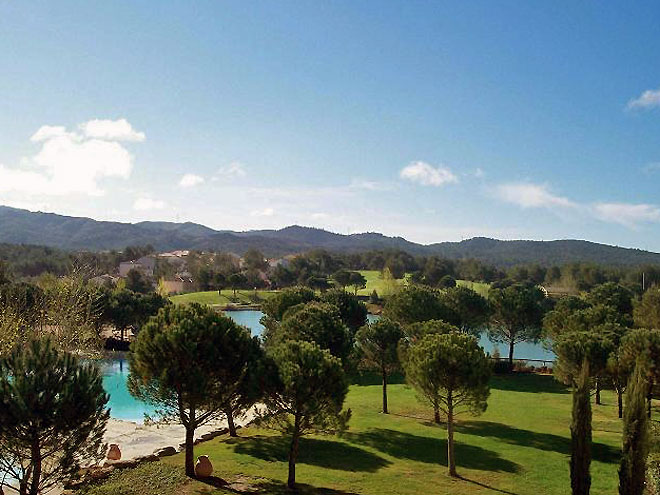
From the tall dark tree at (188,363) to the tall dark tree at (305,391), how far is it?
1.34m

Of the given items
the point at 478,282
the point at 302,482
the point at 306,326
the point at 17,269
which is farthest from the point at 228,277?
the point at 302,482

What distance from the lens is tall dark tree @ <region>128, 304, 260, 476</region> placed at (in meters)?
17.3

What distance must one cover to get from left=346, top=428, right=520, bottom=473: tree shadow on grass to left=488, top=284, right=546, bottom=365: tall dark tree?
27.8 m

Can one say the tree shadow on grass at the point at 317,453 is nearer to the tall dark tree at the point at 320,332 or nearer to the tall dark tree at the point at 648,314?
the tall dark tree at the point at 320,332

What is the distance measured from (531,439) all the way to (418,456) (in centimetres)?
617

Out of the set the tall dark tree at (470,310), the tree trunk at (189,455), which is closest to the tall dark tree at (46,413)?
the tree trunk at (189,455)

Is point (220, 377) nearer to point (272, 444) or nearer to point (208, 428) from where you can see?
point (272, 444)

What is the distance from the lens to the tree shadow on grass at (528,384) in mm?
37906

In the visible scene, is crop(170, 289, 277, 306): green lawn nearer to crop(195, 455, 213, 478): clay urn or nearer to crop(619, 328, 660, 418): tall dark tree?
crop(619, 328, 660, 418): tall dark tree

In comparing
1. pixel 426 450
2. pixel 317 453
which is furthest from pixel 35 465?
pixel 426 450

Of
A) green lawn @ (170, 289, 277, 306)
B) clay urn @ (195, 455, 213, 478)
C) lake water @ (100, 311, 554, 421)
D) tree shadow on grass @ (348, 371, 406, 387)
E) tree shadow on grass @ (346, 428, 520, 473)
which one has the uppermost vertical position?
green lawn @ (170, 289, 277, 306)

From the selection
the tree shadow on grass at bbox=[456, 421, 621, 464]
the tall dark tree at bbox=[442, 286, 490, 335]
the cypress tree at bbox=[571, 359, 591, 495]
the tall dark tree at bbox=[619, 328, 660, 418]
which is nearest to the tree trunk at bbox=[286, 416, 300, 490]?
the cypress tree at bbox=[571, 359, 591, 495]

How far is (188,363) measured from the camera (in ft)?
57.3

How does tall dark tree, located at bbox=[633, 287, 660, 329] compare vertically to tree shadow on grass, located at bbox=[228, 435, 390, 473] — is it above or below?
above
